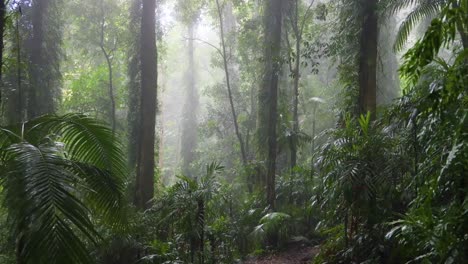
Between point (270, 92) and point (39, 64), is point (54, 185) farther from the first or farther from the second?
point (39, 64)

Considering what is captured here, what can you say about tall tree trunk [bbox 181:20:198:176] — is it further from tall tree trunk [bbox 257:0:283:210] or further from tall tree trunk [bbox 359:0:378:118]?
tall tree trunk [bbox 359:0:378:118]

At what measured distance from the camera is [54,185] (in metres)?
3.20

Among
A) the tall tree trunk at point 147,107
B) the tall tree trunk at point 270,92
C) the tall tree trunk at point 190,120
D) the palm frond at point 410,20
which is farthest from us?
the tall tree trunk at point 190,120

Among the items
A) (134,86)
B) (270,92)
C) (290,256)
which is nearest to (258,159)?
(270,92)

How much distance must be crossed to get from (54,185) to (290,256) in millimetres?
6836

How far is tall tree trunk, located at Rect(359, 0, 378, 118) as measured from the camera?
7.79 m

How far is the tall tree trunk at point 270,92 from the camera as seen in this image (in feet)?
38.6

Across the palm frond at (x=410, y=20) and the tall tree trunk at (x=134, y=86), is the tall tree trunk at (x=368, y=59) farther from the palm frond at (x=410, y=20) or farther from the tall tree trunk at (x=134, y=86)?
the tall tree trunk at (x=134, y=86)

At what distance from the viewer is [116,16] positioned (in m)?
18.9

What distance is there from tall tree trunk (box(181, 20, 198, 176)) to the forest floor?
16041 millimetres

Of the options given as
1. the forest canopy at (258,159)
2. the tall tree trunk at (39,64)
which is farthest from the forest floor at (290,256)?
the tall tree trunk at (39,64)

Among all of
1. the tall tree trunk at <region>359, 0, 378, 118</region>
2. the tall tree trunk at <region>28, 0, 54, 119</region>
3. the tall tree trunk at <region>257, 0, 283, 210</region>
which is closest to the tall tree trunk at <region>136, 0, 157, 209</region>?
the tall tree trunk at <region>257, 0, 283, 210</region>

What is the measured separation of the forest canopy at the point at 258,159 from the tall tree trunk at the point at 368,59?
2cm

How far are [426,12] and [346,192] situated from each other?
5.99 metres
